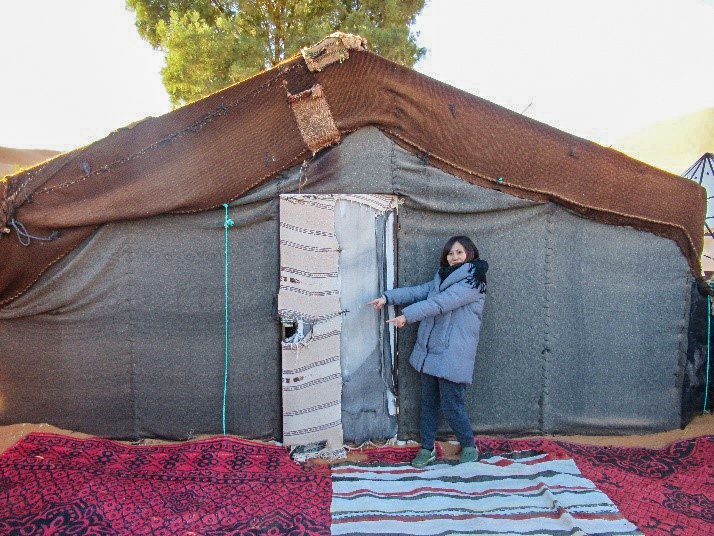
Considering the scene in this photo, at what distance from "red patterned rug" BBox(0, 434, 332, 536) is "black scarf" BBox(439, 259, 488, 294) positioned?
1.51 meters

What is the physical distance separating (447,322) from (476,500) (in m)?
1.08

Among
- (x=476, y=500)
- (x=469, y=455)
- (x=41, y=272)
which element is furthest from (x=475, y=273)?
(x=41, y=272)

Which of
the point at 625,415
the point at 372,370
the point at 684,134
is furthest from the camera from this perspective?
the point at 684,134

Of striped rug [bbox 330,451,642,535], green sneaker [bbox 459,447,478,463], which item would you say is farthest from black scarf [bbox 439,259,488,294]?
striped rug [bbox 330,451,642,535]

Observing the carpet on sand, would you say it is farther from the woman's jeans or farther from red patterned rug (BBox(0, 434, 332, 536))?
the woman's jeans

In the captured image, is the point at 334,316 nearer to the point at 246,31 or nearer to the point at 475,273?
the point at 475,273

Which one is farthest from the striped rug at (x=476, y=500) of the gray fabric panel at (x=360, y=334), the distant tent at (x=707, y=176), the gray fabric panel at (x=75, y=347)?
the distant tent at (x=707, y=176)

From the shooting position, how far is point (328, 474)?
3.47 m

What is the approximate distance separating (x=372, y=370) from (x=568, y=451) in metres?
1.49

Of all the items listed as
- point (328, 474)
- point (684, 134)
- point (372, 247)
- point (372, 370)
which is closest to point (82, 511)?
point (328, 474)

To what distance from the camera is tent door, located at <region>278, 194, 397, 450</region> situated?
12.2ft

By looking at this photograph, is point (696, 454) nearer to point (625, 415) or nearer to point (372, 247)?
point (625, 415)

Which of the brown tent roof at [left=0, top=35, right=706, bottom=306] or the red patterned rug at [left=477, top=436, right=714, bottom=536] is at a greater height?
the brown tent roof at [left=0, top=35, right=706, bottom=306]

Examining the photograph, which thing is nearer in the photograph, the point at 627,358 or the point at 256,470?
the point at 256,470
